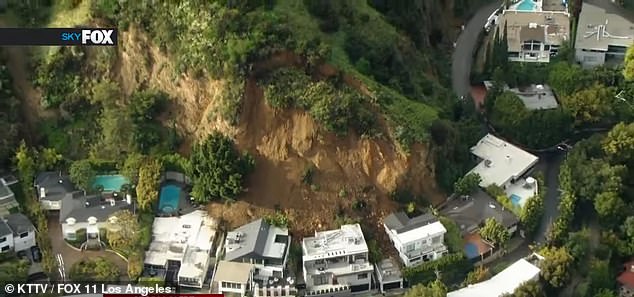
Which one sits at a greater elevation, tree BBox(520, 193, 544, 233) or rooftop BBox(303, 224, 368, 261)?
tree BBox(520, 193, 544, 233)

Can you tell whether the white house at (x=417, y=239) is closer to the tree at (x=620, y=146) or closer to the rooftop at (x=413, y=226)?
the rooftop at (x=413, y=226)

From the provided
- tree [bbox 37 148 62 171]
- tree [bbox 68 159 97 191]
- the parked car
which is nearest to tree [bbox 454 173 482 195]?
tree [bbox 68 159 97 191]

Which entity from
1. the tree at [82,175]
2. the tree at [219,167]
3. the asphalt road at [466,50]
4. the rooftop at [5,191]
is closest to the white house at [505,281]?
the tree at [219,167]

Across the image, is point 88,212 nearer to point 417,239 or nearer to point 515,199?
point 417,239

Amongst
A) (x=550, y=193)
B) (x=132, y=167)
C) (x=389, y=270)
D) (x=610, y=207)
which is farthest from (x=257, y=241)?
(x=610, y=207)

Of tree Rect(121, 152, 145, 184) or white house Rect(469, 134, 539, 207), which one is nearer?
tree Rect(121, 152, 145, 184)

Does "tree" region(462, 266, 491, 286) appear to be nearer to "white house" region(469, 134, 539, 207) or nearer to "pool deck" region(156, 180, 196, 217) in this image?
"white house" region(469, 134, 539, 207)

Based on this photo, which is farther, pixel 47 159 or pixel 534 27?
pixel 534 27
